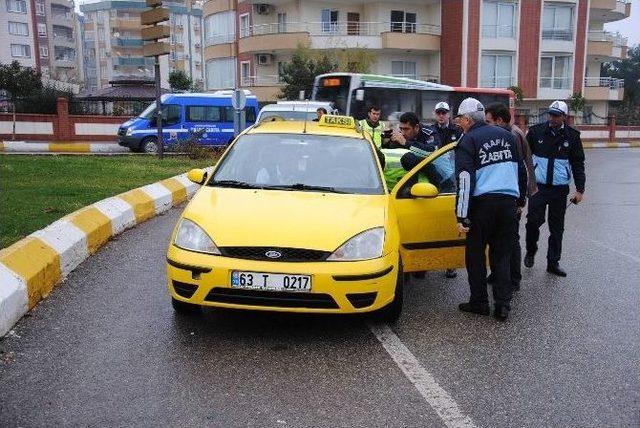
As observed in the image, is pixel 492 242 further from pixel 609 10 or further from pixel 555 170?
pixel 609 10

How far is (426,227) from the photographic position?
569cm

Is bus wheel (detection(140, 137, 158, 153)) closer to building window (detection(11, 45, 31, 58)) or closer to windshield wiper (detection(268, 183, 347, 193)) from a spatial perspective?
windshield wiper (detection(268, 183, 347, 193))

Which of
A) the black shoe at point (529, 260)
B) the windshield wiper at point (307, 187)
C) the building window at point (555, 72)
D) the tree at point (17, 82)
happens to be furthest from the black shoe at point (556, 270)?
the building window at point (555, 72)

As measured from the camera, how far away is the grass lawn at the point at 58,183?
7.57 m

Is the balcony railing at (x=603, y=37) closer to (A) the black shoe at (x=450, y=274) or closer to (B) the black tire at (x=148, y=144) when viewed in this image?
(B) the black tire at (x=148, y=144)

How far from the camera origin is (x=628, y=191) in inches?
602

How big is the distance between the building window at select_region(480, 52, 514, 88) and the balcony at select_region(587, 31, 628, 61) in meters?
9.22

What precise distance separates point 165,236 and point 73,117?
2489cm

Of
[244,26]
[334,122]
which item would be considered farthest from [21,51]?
[334,122]

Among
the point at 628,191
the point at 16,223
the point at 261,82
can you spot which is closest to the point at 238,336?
the point at 16,223

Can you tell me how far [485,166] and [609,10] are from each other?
170ft

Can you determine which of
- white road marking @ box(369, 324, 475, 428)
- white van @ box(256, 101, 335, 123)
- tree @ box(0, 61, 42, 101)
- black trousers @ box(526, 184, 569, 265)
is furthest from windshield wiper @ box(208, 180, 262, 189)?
tree @ box(0, 61, 42, 101)

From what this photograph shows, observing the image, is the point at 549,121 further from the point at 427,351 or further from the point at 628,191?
the point at 628,191

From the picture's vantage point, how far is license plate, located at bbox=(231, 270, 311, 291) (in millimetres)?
4328
